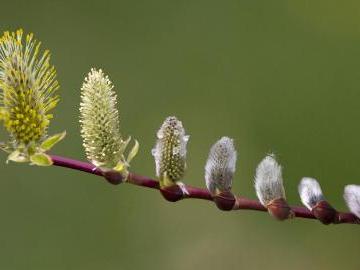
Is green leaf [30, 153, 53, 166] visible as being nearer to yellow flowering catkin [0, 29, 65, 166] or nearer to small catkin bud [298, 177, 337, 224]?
yellow flowering catkin [0, 29, 65, 166]

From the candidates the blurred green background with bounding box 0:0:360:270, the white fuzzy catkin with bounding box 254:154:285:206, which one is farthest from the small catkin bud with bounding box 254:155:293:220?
the blurred green background with bounding box 0:0:360:270

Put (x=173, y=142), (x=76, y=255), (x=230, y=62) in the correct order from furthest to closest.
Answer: (x=230, y=62), (x=76, y=255), (x=173, y=142)

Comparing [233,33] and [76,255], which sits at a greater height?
[233,33]

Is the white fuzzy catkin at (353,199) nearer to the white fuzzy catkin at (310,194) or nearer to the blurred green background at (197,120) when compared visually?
the white fuzzy catkin at (310,194)

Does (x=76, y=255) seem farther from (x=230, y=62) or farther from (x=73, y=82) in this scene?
(x=230, y=62)

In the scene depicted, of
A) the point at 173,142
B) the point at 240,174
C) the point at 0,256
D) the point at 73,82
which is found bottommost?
the point at 0,256

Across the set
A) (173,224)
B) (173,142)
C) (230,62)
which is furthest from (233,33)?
(173,142)

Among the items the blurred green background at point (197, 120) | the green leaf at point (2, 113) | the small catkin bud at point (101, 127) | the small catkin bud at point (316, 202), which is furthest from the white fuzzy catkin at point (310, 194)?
the blurred green background at point (197, 120)
